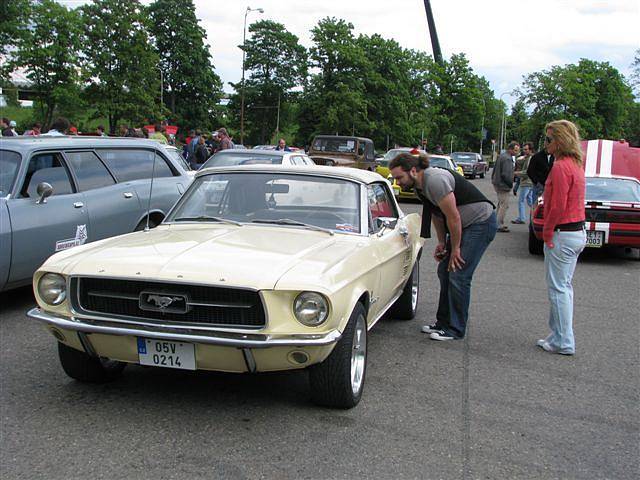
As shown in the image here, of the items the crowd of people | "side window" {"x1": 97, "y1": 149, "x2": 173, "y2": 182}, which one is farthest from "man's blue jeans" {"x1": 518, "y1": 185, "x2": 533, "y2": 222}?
the crowd of people

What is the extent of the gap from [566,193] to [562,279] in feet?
2.37

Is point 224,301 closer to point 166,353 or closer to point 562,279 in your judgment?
point 166,353

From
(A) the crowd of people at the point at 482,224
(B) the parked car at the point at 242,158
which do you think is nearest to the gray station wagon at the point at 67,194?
(A) the crowd of people at the point at 482,224

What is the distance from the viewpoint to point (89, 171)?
762 centimetres

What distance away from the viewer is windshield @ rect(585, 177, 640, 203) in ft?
33.9

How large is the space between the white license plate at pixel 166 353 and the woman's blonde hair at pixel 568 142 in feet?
11.5

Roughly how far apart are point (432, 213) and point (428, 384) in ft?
5.59

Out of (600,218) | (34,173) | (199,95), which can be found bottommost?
(600,218)

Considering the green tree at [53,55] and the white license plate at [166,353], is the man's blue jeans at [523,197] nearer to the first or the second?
the white license plate at [166,353]

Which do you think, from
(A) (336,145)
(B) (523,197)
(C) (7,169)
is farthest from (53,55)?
(C) (7,169)

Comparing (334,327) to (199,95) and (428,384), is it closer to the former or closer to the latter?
(428,384)

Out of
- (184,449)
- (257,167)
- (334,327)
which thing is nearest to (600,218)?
(257,167)

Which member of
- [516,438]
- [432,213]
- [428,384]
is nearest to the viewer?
[516,438]

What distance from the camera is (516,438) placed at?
12.7ft
